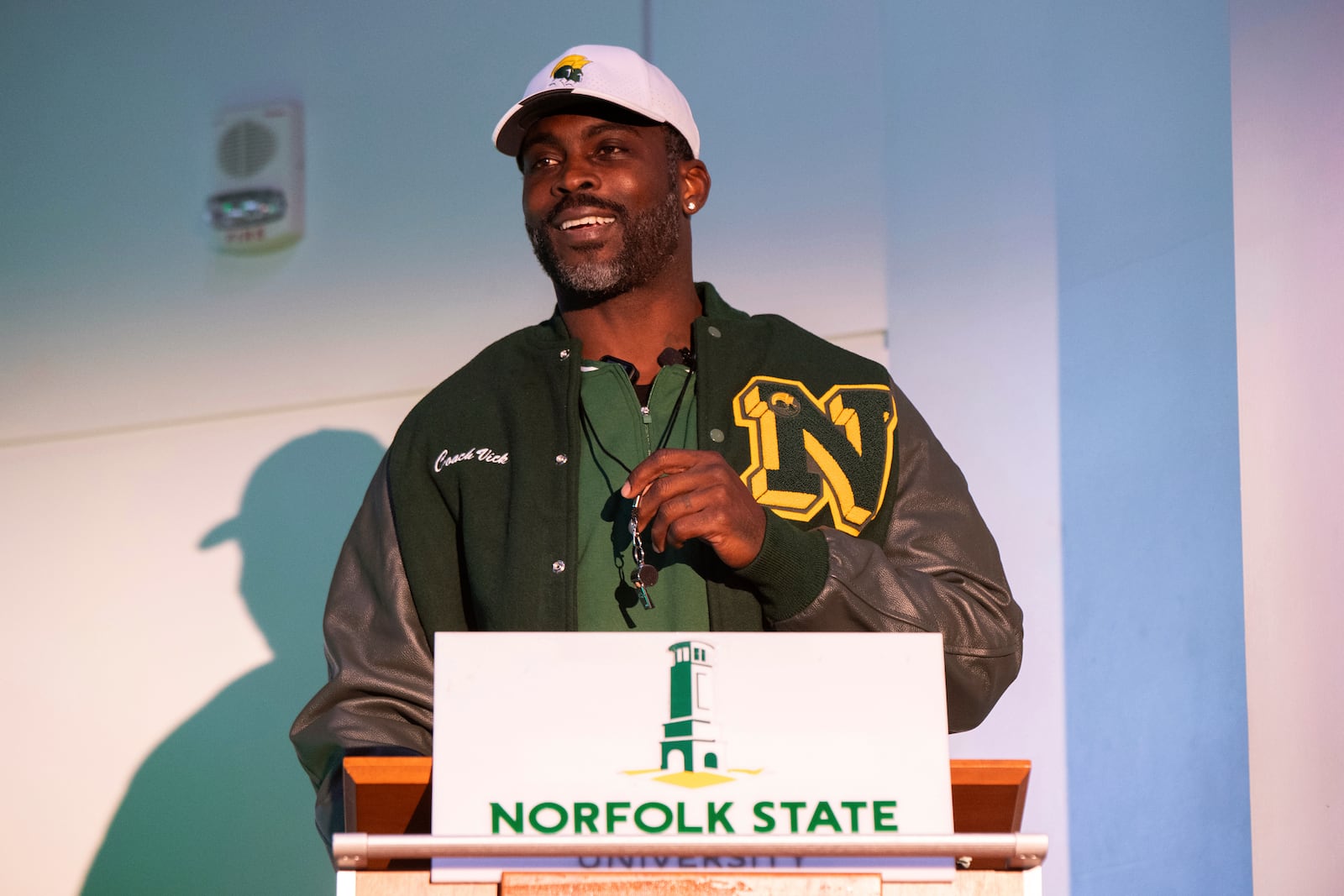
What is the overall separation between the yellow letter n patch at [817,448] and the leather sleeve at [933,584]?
0.05 meters

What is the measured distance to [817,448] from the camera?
6.93 feet

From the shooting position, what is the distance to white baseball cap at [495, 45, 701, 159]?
2.20m

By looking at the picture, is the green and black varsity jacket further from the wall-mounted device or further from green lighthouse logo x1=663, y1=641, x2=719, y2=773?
the wall-mounted device

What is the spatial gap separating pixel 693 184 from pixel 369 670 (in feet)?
2.85

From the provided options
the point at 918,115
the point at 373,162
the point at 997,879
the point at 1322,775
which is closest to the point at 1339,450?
the point at 1322,775

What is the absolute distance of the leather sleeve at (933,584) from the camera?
71.2 inches

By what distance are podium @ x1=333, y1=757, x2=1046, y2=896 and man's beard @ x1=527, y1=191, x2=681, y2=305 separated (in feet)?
3.19

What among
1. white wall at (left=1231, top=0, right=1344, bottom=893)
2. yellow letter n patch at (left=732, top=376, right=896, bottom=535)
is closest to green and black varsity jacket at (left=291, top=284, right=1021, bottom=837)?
yellow letter n patch at (left=732, top=376, right=896, bottom=535)

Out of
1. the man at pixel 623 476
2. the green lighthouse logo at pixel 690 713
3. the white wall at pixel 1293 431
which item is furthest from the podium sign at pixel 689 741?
the white wall at pixel 1293 431

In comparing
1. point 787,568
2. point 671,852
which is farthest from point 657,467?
point 671,852

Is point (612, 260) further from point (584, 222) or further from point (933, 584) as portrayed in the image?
point (933, 584)

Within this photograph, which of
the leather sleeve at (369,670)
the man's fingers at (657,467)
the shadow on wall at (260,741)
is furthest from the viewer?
the shadow on wall at (260,741)

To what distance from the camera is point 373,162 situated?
342 centimetres

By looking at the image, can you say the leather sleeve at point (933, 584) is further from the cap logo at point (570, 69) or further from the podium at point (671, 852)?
the cap logo at point (570, 69)
